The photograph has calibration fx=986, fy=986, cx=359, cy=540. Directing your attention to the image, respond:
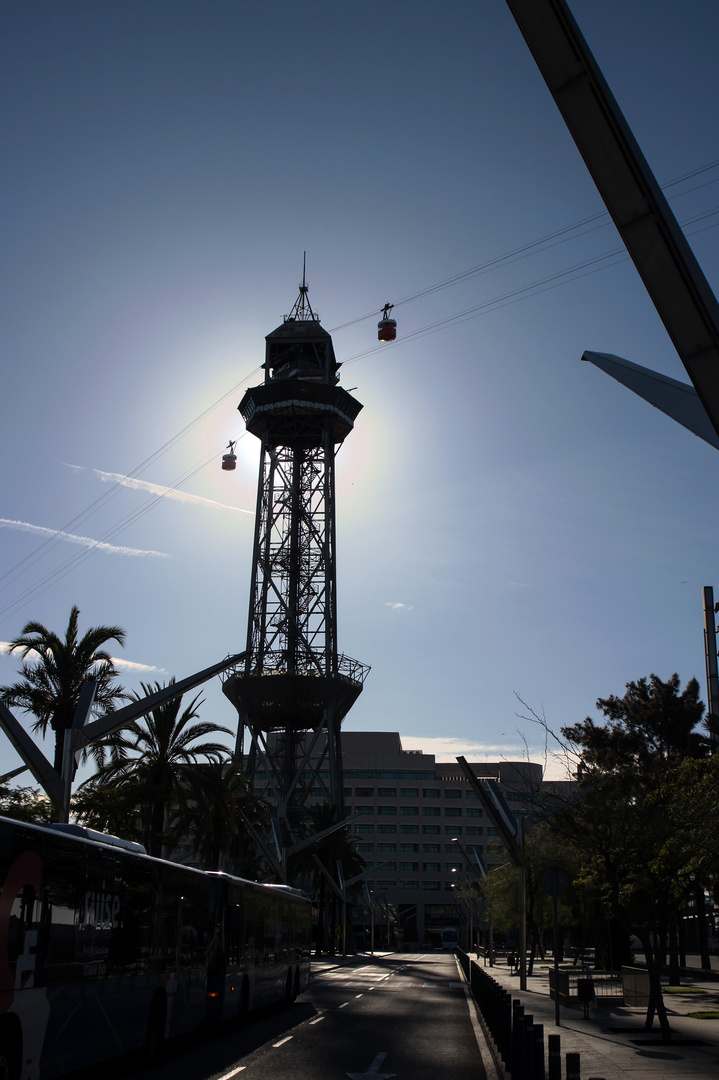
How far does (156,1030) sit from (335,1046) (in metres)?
4.09

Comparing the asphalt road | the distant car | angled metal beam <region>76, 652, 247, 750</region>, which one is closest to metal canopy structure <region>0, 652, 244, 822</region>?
angled metal beam <region>76, 652, 247, 750</region>

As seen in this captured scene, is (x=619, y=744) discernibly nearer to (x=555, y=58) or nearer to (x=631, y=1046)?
(x=631, y=1046)

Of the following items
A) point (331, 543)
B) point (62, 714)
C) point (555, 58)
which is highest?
point (331, 543)

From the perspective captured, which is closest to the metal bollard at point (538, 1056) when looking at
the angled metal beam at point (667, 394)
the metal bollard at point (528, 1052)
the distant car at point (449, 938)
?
the metal bollard at point (528, 1052)

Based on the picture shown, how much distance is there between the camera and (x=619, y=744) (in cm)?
4541

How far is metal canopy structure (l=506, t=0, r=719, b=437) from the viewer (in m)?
8.48

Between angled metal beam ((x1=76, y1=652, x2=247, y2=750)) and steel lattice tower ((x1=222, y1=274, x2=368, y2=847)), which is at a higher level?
steel lattice tower ((x1=222, y1=274, x2=368, y2=847))

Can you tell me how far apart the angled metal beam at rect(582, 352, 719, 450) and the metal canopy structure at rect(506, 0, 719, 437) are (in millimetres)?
1224

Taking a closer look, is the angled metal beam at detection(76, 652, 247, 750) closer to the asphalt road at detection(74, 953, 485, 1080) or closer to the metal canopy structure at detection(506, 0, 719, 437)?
the asphalt road at detection(74, 953, 485, 1080)

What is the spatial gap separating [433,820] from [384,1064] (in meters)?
123

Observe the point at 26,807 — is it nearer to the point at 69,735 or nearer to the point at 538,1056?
the point at 69,735

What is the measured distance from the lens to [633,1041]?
741 inches

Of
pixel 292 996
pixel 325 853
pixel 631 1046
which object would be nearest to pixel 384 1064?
pixel 631 1046

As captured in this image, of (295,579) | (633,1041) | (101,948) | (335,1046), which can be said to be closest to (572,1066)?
(101,948)
